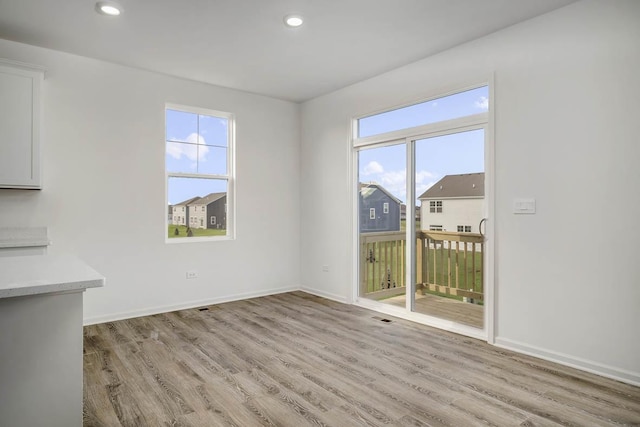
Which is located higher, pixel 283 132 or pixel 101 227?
pixel 283 132

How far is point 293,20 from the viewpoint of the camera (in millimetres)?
3172

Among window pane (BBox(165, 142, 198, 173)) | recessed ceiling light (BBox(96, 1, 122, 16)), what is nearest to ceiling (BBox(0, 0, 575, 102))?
recessed ceiling light (BBox(96, 1, 122, 16))

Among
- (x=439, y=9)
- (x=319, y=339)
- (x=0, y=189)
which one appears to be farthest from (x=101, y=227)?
(x=439, y=9)

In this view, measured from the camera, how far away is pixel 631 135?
2639 millimetres

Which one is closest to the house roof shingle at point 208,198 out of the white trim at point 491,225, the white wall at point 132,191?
the white wall at point 132,191

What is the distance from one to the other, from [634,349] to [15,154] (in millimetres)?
5054

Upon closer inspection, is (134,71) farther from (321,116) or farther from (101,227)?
(321,116)

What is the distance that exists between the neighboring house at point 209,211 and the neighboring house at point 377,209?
180 centimetres

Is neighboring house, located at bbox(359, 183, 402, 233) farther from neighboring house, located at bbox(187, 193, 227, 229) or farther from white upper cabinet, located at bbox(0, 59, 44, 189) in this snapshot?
white upper cabinet, located at bbox(0, 59, 44, 189)

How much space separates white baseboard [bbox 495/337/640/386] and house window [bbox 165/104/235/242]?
3432mm

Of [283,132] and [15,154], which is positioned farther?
[283,132]

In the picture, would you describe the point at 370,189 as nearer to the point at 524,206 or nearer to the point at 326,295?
the point at 326,295

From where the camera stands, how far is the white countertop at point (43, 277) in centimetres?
135

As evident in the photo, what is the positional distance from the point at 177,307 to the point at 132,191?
4.73ft
